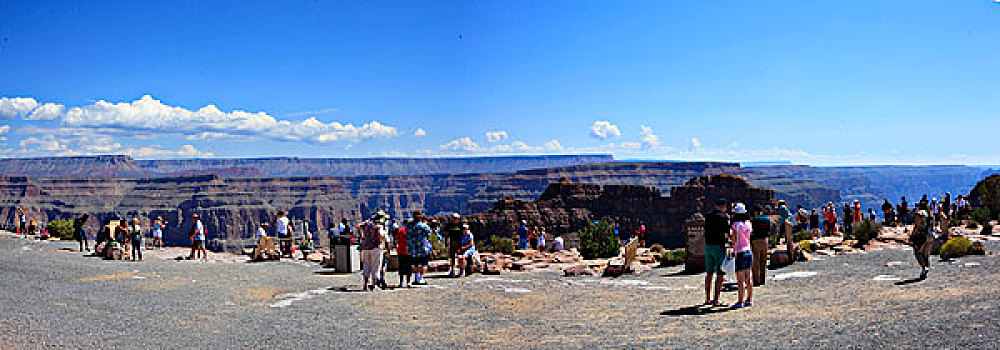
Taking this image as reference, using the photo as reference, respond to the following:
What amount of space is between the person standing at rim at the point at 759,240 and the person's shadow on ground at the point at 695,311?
2.50 meters

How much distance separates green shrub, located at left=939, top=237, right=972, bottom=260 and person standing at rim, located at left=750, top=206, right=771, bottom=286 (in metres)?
5.22

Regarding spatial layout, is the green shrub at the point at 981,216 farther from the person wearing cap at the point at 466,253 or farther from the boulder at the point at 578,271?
the person wearing cap at the point at 466,253

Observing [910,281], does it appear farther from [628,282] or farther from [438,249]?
[438,249]

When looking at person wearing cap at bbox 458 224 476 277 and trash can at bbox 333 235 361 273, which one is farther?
trash can at bbox 333 235 361 273

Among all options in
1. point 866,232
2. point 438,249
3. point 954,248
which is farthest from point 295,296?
point 866,232

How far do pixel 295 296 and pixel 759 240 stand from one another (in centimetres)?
905

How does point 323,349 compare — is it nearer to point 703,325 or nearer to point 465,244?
point 703,325

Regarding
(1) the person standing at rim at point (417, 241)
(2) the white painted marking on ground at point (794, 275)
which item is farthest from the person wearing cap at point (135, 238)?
(2) the white painted marking on ground at point (794, 275)

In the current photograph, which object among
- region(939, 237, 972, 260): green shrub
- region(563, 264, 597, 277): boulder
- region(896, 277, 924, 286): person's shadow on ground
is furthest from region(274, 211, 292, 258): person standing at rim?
region(939, 237, 972, 260): green shrub

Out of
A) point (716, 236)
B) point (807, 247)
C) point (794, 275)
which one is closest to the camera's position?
point (716, 236)

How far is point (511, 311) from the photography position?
11758mm

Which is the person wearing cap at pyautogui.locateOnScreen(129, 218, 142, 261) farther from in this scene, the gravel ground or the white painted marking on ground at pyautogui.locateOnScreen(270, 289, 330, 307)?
the white painted marking on ground at pyautogui.locateOnScreen(270, 289, 330, 307)

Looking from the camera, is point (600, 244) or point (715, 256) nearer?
point (715, 256)

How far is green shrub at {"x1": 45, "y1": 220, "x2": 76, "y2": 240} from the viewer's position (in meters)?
32.9
